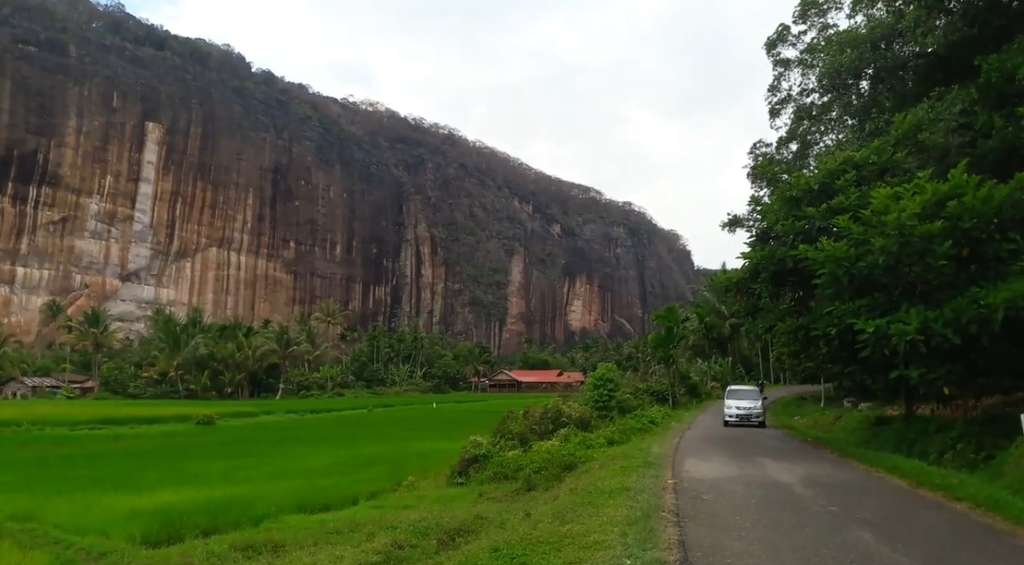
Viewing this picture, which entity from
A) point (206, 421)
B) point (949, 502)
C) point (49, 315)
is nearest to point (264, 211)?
point (49, 315)

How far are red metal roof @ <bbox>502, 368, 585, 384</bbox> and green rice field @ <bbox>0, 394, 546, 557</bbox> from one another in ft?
143

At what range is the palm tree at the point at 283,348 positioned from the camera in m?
55.4

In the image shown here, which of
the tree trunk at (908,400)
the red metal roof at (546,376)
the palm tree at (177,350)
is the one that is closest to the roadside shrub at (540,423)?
the tree trunk at (908,400)

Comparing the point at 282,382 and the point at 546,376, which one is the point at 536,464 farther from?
the point at 546,376

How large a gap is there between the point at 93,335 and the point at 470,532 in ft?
180

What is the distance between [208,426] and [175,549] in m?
19.6

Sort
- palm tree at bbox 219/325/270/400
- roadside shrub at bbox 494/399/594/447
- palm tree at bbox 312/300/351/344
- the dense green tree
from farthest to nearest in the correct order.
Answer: palm tree at bbox 312/300/351/344
palm tree at bbox 219/325/270/400
roadside shrub at bbox 494/399/594/447
the dense green tree

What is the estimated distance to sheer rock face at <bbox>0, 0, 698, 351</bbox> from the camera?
6084cm

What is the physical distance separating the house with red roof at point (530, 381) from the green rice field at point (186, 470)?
43.5m

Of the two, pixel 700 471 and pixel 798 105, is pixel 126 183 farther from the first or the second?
pixel 700 471

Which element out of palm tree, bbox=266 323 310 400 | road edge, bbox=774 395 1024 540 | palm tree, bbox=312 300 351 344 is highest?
palm tree, bbox=312 300 351 344

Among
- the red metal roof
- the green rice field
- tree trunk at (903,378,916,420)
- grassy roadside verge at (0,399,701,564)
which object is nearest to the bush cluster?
grassy roadside verge at (0,399,701,564)

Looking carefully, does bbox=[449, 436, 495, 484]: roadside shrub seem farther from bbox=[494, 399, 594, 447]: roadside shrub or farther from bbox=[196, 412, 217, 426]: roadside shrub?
bbox=[196, 412, 217, 426]: roadside shrub

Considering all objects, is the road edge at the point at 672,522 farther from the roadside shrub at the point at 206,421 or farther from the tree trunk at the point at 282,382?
the tree trunk at the point at 282,382
